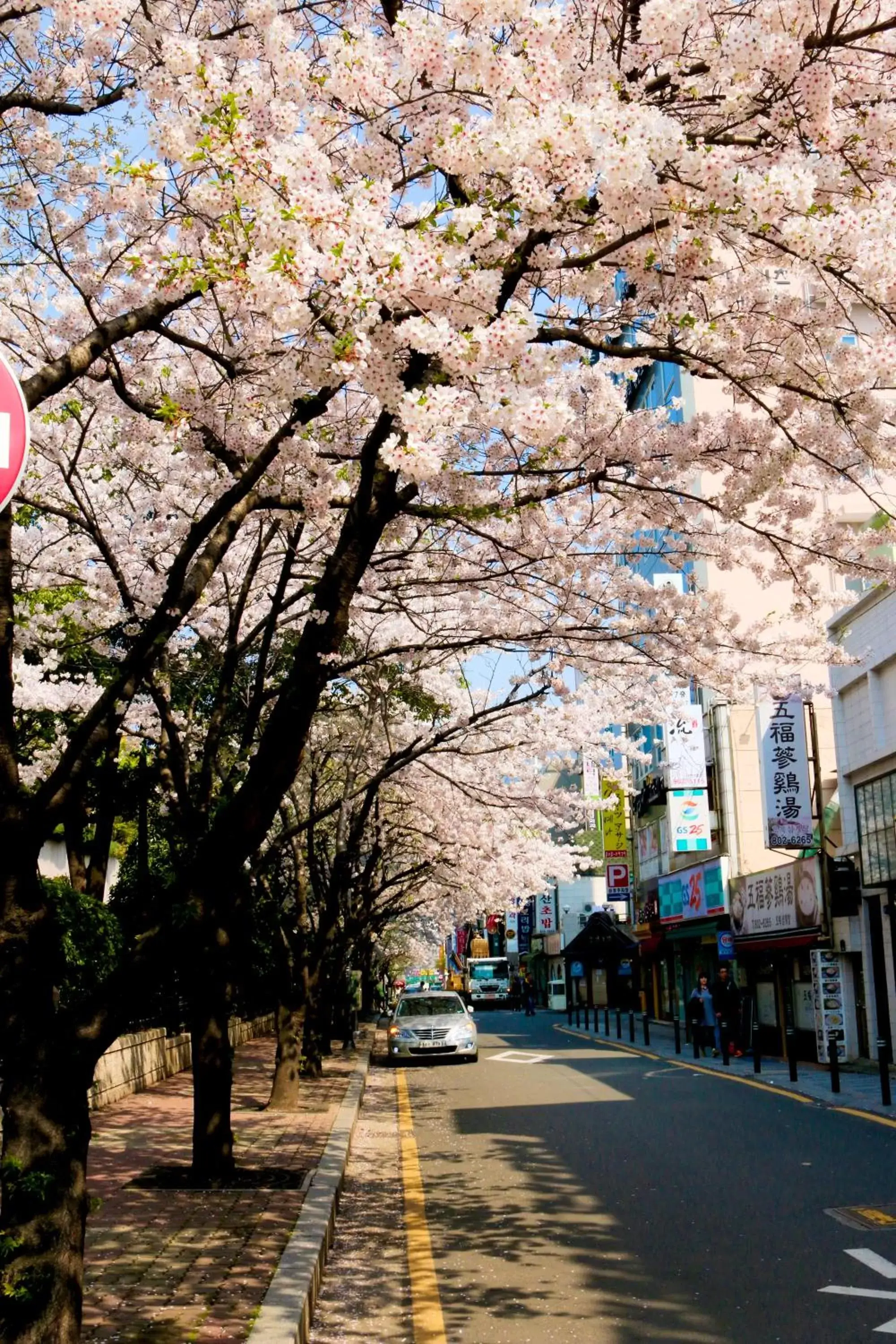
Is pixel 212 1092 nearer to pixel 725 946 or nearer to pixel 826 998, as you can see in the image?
pixel 826 998

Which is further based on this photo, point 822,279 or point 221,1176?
point 221,1176

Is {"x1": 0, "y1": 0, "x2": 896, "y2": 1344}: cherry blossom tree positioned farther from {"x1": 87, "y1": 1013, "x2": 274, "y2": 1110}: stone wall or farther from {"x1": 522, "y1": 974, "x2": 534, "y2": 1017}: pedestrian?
{"x1": 522, "y1": 974, "x2": 534, "y2": 1017}: pedestrian

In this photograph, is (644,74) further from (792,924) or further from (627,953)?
(627,953)

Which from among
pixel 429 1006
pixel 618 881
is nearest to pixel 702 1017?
pixel 429 1006

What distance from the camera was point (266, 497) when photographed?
26.6 ft

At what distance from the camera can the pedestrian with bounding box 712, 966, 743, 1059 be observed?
24.2 m

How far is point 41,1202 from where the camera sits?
15.5 feet

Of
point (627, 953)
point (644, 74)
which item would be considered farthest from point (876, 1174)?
point (627, 953)

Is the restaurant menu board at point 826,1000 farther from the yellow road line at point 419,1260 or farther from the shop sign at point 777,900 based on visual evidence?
the yellow road line at point 419,1260

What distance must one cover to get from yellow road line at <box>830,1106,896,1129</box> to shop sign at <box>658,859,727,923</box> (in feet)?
56.1

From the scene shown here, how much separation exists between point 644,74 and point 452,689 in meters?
14.3

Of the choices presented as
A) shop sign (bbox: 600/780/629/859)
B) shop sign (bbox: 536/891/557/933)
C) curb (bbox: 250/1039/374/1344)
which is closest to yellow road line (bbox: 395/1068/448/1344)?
curb (bbox: 250/1039/374/1344)

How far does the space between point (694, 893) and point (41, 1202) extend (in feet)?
106

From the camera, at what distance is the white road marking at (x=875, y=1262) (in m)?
7.18
